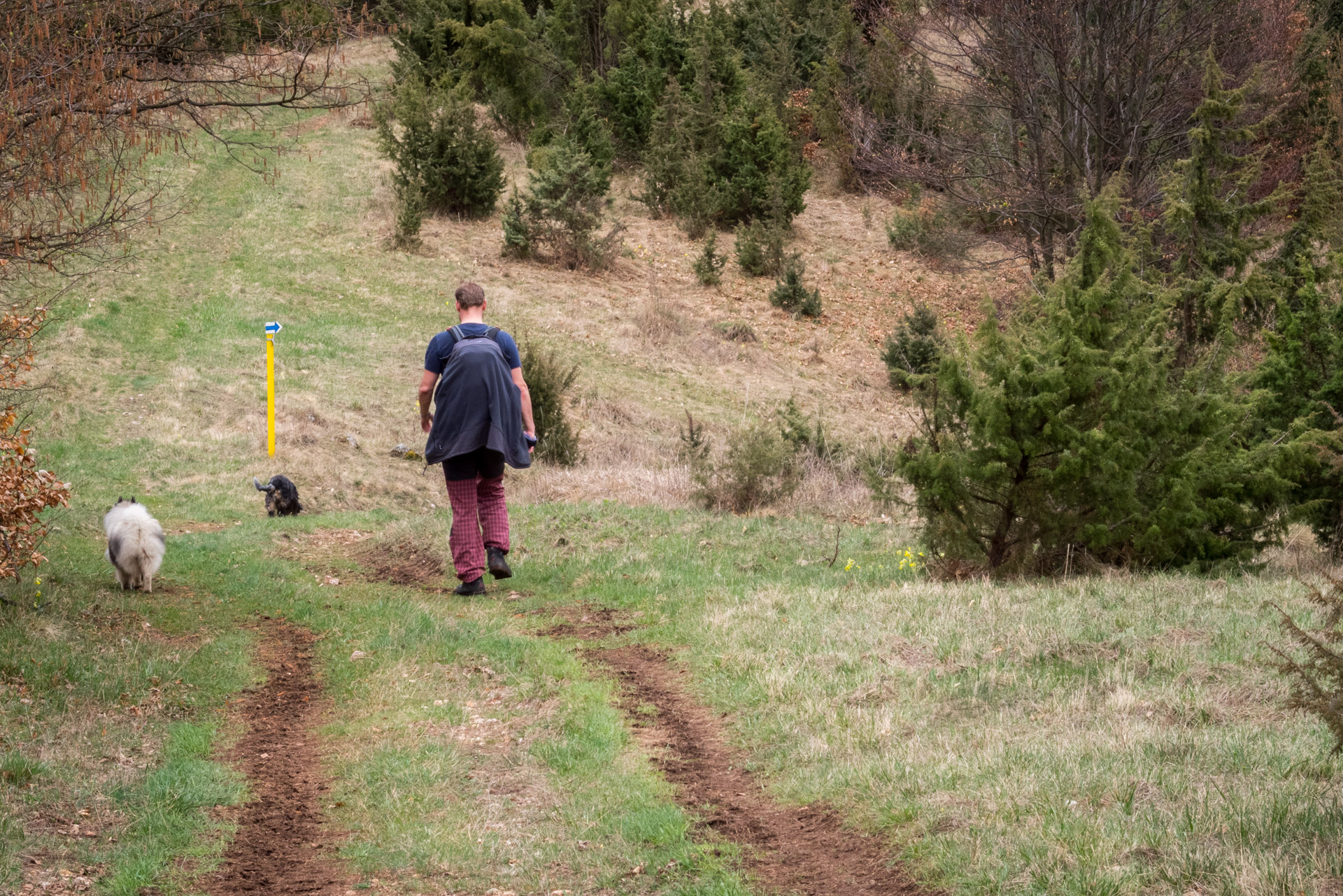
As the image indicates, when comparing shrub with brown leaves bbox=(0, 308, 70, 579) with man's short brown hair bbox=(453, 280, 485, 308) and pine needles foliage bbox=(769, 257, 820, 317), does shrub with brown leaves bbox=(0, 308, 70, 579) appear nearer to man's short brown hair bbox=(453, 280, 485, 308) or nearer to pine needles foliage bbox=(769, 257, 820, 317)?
man's short brown hair bbox=(453, 280, 485, 308)

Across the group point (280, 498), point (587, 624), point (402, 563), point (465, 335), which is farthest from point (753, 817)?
point (280, 498)

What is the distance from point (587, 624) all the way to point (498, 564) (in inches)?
42.8

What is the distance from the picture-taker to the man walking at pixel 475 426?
8734mm

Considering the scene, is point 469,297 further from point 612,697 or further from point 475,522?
point 612,697

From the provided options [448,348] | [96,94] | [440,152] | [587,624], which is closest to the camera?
[96,94]

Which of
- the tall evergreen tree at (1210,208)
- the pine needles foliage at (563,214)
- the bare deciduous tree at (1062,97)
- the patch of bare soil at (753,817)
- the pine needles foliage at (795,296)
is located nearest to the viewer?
the patch of bare soil at (753,817)

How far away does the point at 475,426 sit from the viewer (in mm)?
8719

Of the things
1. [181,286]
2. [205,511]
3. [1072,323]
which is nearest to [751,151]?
[181,286]

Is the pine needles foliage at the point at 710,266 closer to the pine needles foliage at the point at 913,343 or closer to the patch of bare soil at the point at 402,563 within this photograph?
the pine needles foliage at the point at 913,343

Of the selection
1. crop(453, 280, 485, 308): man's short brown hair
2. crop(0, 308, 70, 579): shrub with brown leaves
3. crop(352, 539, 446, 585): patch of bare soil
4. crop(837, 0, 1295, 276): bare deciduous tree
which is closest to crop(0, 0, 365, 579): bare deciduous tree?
crop(0, 308, 70, 579): shrub with brown leaves

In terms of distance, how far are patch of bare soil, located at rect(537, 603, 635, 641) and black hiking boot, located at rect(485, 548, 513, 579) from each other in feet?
1.91

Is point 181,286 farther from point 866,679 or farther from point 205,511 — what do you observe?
point 866,679

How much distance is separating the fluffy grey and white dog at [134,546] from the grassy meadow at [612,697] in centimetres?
28

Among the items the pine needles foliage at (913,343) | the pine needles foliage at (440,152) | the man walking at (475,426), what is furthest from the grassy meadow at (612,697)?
the pine needles foliage at (440,152)
